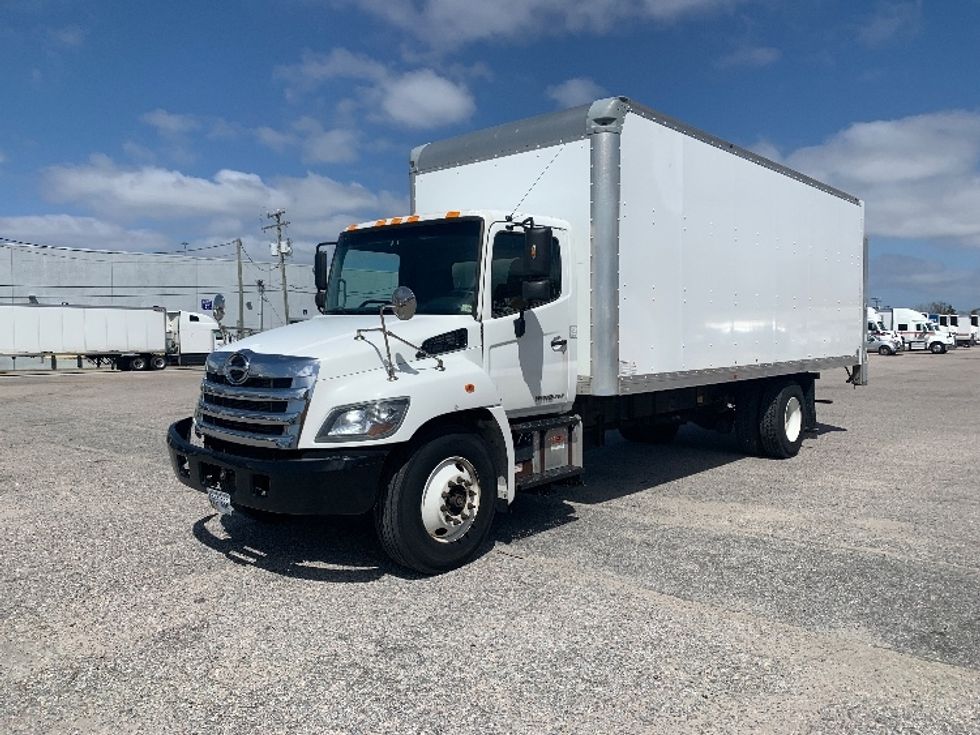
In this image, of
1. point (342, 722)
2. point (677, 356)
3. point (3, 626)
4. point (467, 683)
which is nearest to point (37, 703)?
point (3, 626)

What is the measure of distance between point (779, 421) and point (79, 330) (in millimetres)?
33585

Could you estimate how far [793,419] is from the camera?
10.6 metres

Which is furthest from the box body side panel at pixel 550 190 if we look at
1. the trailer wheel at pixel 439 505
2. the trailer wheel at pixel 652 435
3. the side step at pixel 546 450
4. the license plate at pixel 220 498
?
the trailer wheel at pixel 652 435

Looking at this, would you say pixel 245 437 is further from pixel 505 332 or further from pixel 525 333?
pixel 525 333

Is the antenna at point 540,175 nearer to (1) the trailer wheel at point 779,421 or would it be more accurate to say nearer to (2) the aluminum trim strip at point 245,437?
(2) the aluminum trim strip at point 245,437

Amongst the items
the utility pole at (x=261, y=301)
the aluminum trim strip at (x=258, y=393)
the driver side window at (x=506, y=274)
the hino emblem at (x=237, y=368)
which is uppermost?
the utility pole at (x=261, y=301)

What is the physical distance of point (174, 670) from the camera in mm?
3996

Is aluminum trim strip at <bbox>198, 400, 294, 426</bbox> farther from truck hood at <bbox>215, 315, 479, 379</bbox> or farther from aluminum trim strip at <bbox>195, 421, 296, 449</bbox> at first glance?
truck hood at <bbox>215, 315, 479, 379</bbox>

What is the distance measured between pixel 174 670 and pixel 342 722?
1.11m

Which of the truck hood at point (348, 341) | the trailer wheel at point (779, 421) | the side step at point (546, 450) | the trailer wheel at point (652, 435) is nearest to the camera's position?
the truck hood at point (348, 341)

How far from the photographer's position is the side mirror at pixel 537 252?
18.7 feet

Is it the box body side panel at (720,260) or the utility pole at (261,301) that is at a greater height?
the utility pole at (261,301)

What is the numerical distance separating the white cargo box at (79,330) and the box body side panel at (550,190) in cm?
3253

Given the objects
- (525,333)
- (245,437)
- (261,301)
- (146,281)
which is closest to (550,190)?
(525,333)
